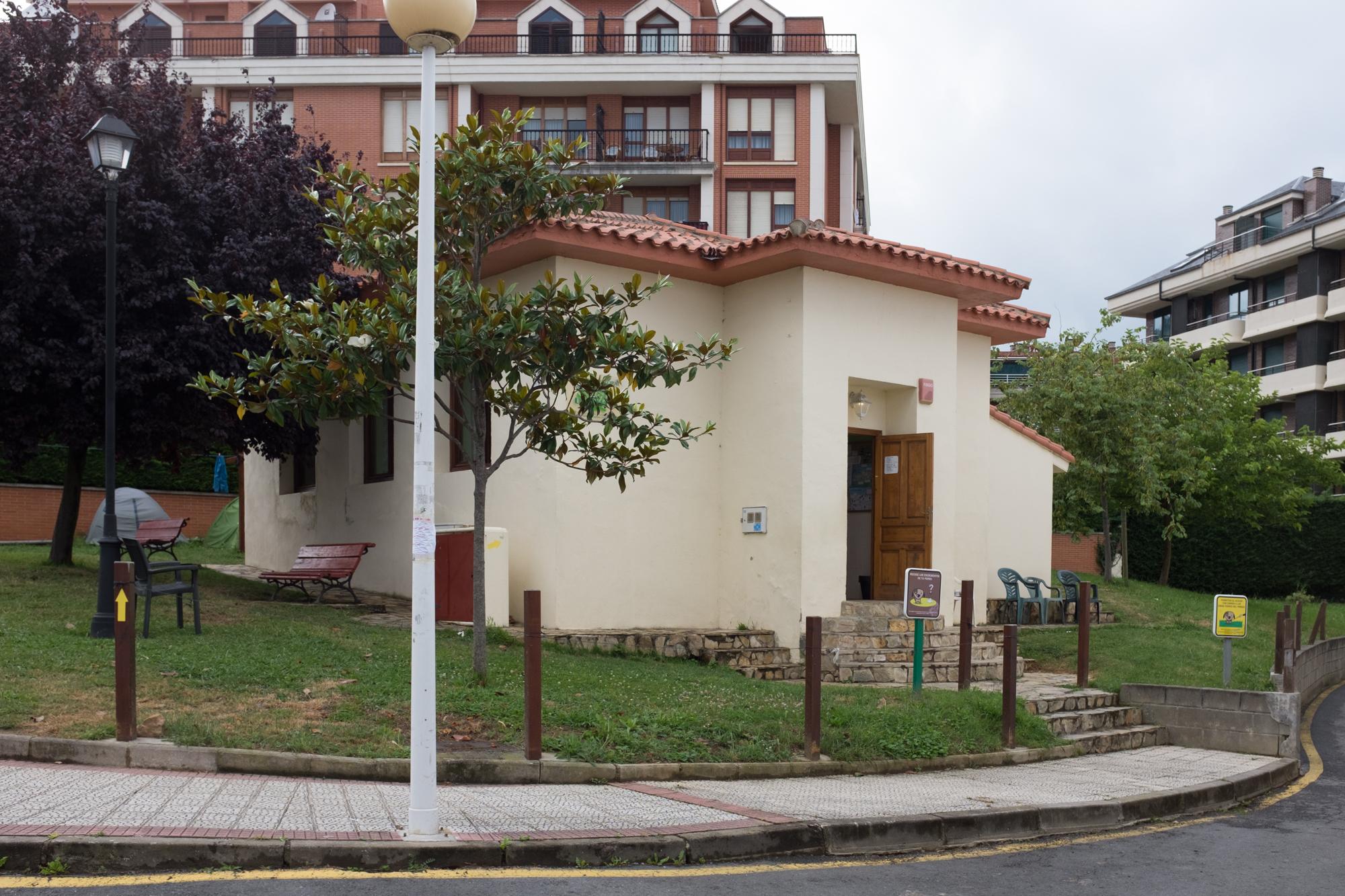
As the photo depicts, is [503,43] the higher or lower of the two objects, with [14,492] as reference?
higher

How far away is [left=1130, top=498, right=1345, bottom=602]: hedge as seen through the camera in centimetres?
3247

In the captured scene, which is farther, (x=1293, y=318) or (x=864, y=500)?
(x=1293, y=318)

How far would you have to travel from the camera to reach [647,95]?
40250 mm

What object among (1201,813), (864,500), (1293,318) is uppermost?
(1293,318)

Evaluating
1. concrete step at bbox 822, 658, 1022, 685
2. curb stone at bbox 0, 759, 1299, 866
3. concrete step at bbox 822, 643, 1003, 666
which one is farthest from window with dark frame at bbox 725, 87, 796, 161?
curb stone at bbox 0, 759, 1299, 866

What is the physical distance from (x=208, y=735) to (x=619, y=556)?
7.16 meters

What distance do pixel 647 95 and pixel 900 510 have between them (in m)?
27.6

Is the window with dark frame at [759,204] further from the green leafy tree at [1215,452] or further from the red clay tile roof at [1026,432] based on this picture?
the red clay tile roof at [1026,432]

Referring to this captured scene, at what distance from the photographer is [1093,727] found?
473 inches

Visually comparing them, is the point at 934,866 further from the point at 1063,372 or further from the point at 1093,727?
the point at 1063,372

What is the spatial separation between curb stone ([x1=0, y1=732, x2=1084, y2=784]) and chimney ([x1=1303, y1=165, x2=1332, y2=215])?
166 feet

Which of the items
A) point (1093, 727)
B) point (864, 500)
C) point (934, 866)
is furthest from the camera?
point (864, 500)

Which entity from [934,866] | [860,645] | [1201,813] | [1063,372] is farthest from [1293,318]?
[934,866]

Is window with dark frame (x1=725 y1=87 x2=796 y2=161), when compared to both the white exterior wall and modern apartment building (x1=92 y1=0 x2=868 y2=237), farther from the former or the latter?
the white exterior wall
